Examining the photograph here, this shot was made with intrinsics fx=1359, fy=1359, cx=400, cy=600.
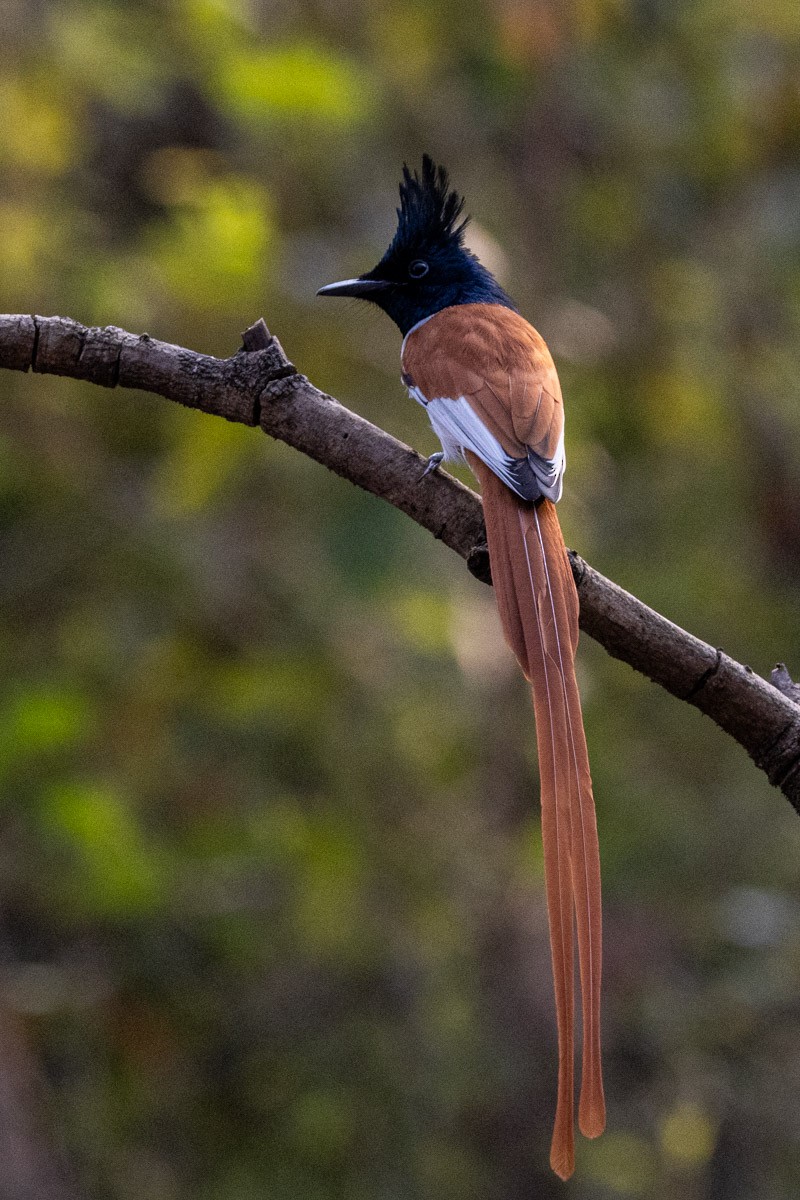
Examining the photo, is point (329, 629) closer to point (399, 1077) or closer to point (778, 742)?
point (399, 1077)

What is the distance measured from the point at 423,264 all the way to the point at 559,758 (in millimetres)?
2054

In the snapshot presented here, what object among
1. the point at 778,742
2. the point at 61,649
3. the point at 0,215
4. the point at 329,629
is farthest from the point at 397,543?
the point at 778,742

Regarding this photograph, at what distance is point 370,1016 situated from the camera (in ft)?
18.7

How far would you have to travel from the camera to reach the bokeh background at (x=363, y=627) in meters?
4.47

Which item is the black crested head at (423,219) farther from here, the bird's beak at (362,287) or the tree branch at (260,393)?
the tree branch at (260,393)

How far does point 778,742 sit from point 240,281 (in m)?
2.63

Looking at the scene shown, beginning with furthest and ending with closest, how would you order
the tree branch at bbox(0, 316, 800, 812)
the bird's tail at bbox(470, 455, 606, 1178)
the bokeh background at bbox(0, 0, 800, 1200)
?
the bokeh background at bbox(0, 0, 800, 1200)
the tree branch at bbox(0, 316, 800, 812)
the bird's tail at bbox(470, 455, 606, 1178)

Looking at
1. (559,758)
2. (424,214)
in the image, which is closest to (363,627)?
(424,214)

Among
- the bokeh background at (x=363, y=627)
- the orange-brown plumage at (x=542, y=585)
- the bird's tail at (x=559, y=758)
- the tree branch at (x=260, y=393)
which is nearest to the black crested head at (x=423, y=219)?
the orange-brown plumage at (x=542, y=585)

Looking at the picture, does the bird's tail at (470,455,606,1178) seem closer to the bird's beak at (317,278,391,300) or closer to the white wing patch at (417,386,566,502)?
the white wing patch at (417,386,566,502)

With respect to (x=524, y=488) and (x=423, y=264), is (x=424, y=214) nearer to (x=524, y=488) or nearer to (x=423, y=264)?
(x=423, y=264)

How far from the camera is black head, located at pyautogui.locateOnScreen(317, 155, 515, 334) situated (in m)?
3.67

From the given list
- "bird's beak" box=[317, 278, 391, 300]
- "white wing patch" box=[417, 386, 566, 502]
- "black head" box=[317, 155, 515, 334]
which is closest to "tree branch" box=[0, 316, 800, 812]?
"white wing patch" box=[417, 386, 566, 502]

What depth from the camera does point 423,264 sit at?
369cm
